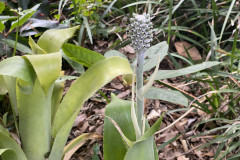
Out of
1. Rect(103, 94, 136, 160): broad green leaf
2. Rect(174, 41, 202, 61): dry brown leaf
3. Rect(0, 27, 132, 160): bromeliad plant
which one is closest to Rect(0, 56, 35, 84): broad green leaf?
Rect(0, 27, 132, 160): bromeliad plant

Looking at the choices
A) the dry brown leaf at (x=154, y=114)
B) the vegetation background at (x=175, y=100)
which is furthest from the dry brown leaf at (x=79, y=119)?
the dry brown leaf at (x=154, y=114)

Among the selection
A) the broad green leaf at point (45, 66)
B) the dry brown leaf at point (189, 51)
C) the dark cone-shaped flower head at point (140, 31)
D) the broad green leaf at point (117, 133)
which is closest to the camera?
the dark cone-shaped flower head at point (140, 31)

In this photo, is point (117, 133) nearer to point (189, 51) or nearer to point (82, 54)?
point (82, 54)

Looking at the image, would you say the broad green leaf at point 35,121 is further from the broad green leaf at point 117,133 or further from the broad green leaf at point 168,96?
the broad green leaf at point 168,96

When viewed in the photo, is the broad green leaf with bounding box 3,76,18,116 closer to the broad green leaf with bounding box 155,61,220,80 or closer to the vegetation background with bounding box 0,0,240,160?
the vegetation background with bounding box 0,0,240,160

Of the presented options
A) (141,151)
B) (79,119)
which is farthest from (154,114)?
(141,151)

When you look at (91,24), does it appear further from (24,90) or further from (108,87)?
(24,90)
